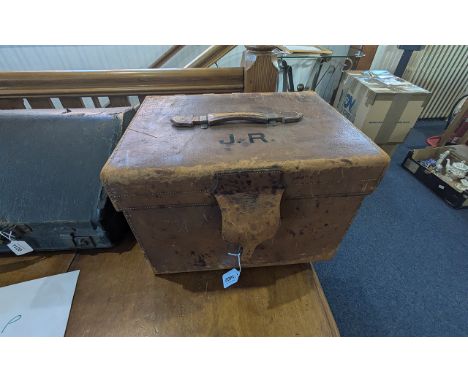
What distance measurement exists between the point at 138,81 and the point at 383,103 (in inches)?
58.9

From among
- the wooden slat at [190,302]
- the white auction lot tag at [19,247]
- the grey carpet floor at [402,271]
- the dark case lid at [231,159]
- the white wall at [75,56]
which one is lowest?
the grey carpet floor at [402,271]

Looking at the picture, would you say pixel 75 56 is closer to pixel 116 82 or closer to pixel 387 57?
pixel 116 82

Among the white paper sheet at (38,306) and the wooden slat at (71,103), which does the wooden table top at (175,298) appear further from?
the wooden slat at (71,103)

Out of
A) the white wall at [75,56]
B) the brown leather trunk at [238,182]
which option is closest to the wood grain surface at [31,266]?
the brown leather trunk at [238,182]

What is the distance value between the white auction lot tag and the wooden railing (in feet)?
1.65

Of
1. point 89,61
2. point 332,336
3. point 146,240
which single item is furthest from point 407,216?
point 89,61

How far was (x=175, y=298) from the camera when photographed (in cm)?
53

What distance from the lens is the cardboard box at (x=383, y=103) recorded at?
4.71 feet

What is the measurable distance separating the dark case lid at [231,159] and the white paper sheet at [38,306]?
12.5 inches

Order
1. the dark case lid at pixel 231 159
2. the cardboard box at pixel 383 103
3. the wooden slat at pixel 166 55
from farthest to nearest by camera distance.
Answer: the wooden slat at pixel 166 55 < the cardboard box at pixel 383 103 < the dark case lid at pixel 231 159

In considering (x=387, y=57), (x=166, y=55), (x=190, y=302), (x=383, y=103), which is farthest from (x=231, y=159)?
(x=387, y=57)

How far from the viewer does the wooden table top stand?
482mm

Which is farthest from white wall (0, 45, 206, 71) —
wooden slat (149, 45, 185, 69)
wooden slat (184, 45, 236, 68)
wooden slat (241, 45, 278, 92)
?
wooden slat (241, 45, 278, 92)

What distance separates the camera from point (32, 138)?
1.82 ft
